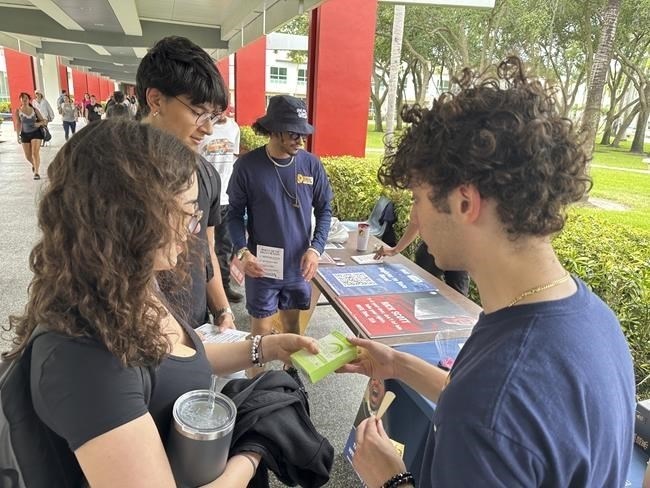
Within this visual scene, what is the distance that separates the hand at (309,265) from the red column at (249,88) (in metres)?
9.34

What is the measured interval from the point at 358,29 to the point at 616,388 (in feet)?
17.2

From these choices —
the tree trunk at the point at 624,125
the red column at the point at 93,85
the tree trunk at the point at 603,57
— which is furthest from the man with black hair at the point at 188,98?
the red column at the point at 93,85

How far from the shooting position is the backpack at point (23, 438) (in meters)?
0.84

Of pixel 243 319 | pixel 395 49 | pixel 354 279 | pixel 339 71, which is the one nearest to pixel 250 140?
pixel 395 49

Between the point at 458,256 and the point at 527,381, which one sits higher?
the point at 458,256

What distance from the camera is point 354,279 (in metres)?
2.61

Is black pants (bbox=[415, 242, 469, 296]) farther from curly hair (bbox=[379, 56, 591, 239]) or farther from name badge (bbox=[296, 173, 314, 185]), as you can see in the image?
curly hair (bbox=[379, 56, 591, 239])

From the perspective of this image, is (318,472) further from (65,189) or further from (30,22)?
(30,22)

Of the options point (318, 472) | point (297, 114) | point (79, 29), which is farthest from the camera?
point (79, 29)

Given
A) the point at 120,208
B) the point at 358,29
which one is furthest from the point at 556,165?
the point at 358,29

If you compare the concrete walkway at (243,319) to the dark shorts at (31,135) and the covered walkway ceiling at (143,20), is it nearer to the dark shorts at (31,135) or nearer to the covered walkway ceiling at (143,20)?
the dark shorts at (31,135)

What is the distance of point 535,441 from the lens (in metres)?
0.71

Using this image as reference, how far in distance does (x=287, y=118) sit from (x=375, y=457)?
6.07ft

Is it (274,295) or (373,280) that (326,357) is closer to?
(373,280)
